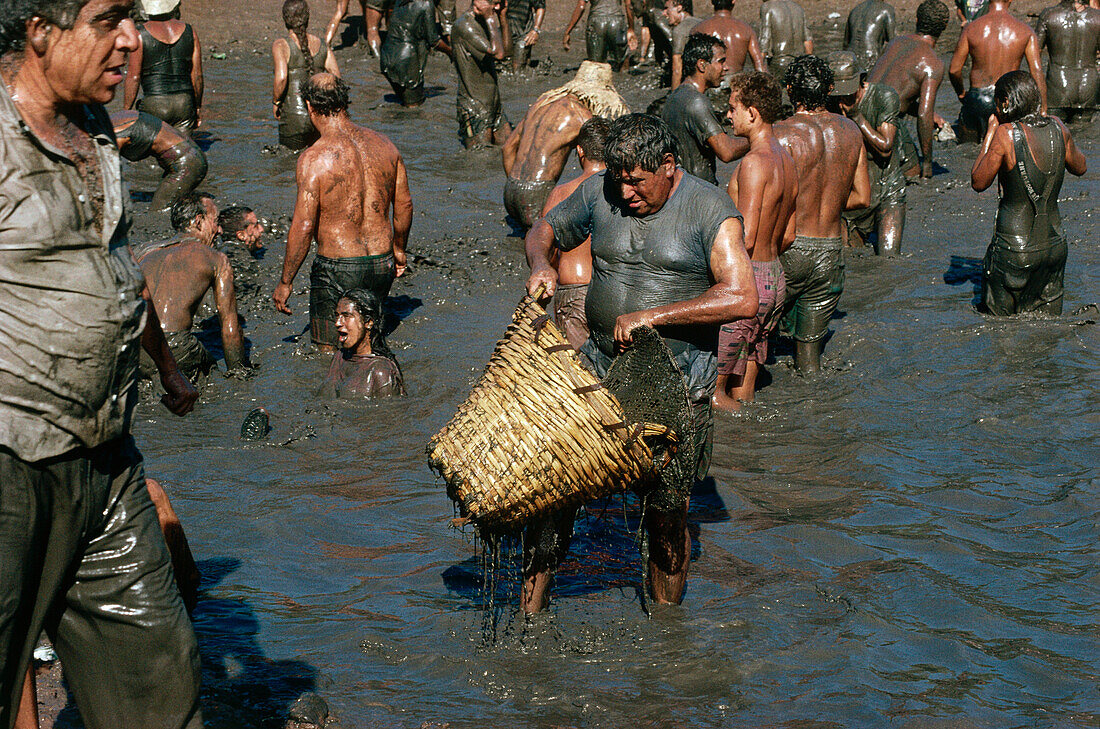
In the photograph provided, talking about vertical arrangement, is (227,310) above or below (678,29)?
below

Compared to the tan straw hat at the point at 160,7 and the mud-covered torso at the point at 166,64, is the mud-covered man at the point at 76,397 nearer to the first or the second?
the mud-covered torso at the point at 166,64

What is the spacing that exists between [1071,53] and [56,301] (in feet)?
43.5

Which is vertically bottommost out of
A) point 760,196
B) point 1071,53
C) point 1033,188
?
point 1033,188

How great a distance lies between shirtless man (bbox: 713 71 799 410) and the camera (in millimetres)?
6773

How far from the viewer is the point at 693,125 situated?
8.76m

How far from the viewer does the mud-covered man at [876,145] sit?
8703 millimetres

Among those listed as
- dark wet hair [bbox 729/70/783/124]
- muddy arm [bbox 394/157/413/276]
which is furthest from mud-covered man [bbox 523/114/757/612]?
muddy arm [bbox 394/157/413/276]

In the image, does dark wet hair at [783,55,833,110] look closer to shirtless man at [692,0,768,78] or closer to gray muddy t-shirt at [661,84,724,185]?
gray muddy t-shirt at [661,84,724,185]

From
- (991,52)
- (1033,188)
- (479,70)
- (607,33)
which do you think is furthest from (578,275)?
(607,33)

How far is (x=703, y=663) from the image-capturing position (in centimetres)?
450

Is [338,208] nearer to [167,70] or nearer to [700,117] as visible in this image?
[700,117]

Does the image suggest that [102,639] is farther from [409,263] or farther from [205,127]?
[205,127]

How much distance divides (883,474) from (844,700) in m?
2.51

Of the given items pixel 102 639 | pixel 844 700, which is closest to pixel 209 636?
pixel 102 639
